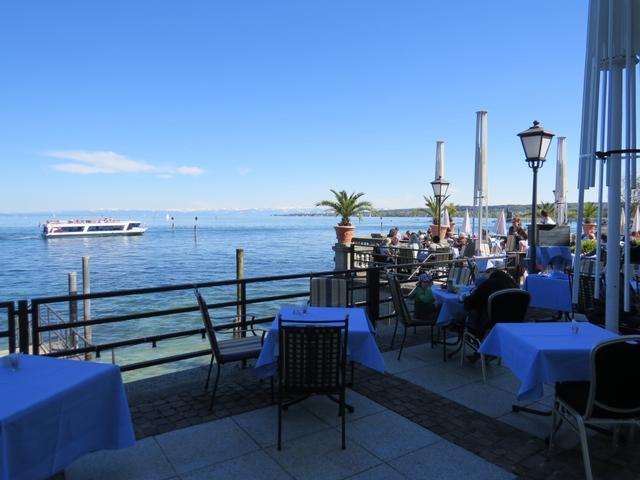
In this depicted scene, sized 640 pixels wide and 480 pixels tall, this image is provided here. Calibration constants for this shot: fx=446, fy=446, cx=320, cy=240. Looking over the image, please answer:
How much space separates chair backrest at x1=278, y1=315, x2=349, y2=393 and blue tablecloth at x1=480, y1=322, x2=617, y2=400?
141 cm

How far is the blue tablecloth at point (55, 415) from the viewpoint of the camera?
2.30 meters

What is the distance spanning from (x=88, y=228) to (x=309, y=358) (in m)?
89.9

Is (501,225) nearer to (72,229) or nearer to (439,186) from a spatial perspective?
(439,186)

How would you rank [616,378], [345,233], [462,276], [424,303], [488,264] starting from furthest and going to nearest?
[345,233]
[488,264]
[462,276]
[424,303]
[616,378]

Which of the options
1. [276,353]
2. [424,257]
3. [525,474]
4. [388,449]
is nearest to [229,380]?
[276,353]

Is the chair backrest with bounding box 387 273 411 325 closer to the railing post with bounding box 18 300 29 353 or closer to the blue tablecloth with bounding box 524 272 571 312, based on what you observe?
the blue tablecloth with bounding box 524 272 571 312

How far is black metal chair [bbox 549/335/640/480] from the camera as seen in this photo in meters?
2.87

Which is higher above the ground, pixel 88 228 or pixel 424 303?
pixel 88 228

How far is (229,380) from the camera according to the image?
486 cm

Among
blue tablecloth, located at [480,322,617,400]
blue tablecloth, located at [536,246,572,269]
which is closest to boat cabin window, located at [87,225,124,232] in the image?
blue tablecloth, located at [536,246,572,269]

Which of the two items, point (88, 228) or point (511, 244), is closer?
point (511, 244)

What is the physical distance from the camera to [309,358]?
3525 mm

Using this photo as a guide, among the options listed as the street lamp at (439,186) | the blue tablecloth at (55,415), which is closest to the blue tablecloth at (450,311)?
the blue tablecloth at (55,415)

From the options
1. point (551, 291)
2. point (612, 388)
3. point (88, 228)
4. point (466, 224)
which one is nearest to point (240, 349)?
point (612, 388)
